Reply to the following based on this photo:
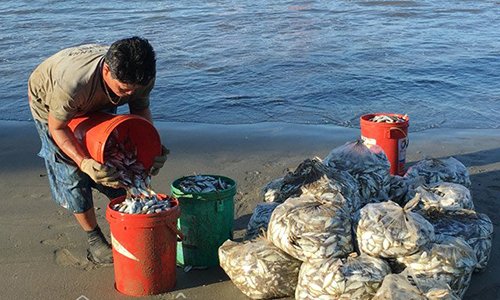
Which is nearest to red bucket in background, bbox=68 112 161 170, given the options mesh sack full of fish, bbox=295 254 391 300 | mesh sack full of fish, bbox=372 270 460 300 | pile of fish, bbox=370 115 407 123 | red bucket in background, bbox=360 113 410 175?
mesh sack full of fish, bbox=295 254 391 300

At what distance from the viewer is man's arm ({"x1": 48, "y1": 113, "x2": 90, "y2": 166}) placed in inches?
164

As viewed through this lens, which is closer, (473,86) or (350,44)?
(473,86)

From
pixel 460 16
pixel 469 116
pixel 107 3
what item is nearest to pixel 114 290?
pixel 469 116

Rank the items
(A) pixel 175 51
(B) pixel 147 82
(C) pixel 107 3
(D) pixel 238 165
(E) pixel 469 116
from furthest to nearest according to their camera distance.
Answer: (C) pixel 107 3 < (A) pixel 175 51 < (E) pixel 469 116 < (D) pixel 238 165 < (B) pixel 147 82

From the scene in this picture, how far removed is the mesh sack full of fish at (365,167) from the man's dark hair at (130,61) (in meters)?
1.88

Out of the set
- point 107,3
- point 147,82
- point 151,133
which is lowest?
point 107,3

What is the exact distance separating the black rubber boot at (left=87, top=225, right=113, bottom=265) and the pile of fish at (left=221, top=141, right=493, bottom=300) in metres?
1.01

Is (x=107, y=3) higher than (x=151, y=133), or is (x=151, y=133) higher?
(x=151, y=133)

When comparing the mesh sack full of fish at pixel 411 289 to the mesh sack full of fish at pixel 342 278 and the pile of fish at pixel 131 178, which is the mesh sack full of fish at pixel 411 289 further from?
the pile of fish at pixel 131 178

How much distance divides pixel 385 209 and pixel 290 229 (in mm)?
596

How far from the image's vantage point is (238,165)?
6.70m

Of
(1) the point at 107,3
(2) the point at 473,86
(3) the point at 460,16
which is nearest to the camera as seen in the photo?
(2) the point at 473,86

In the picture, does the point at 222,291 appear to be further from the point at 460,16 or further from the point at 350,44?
the point at 460,16

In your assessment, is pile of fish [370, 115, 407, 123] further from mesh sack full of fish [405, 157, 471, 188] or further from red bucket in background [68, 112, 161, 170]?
red bucket in background [68, 112, 161, 170]
